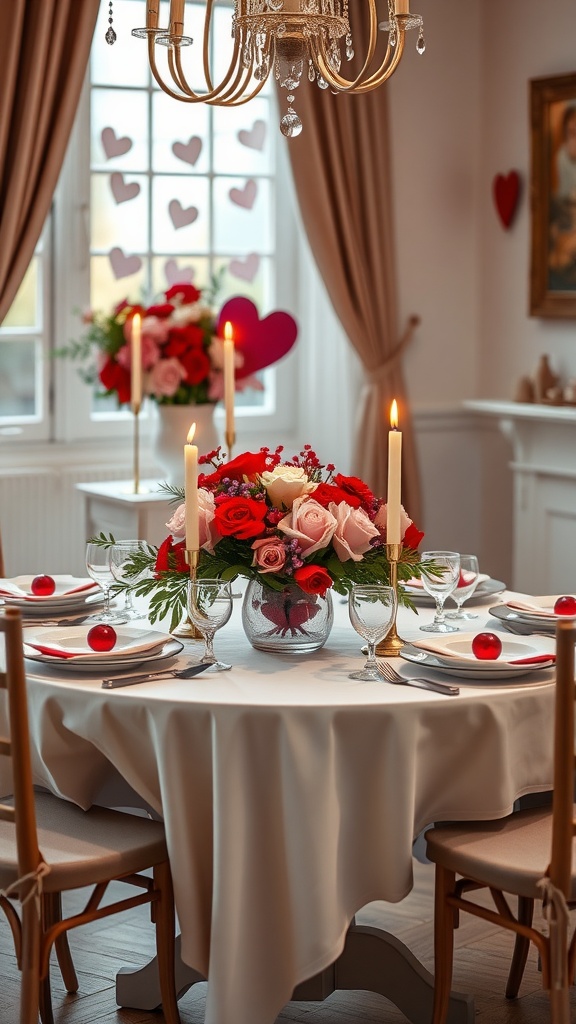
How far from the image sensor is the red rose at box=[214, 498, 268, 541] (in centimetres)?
232

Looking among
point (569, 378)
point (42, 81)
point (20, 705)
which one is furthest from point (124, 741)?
point (569, 378)

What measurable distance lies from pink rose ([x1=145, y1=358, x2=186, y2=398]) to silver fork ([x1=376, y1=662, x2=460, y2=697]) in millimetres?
1875

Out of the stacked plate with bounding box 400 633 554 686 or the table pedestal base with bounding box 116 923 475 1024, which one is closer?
the stacked plate with bounding box 400 633 554 686

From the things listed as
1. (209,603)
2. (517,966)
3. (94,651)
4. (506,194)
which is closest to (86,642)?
(94,651)

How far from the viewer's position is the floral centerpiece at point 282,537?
2.31 m

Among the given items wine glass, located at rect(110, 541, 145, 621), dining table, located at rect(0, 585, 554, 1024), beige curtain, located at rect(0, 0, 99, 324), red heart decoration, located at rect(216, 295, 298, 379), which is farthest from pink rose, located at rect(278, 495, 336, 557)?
beige curtain, located at rect(0, 0, 99, 324)

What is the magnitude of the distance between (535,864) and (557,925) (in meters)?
0.11

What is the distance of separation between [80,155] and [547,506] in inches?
79.5

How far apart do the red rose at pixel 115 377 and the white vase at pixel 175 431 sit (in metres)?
0.12

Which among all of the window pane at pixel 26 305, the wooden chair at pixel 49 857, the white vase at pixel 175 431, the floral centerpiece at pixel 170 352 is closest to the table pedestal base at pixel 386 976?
the wooden chair at pixel 49 857

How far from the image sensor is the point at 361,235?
4953mm

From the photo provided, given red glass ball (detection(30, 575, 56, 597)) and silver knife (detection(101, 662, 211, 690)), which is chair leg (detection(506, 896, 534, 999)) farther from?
red glass ball (detection(30, 575, 56, 597))

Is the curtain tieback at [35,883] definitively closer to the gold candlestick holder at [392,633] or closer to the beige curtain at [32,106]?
the gold candlestick holder at [392,633]

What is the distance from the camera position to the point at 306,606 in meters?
2.42
